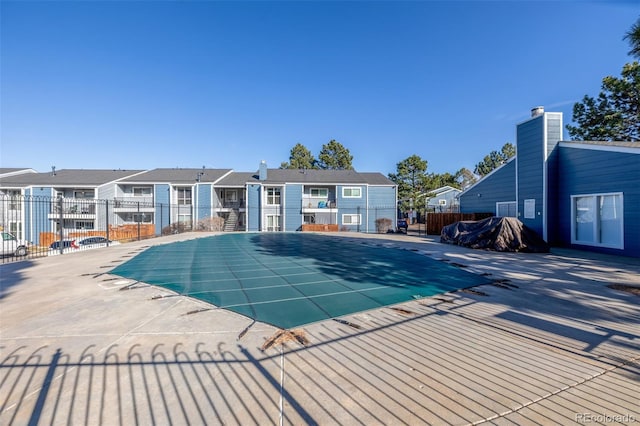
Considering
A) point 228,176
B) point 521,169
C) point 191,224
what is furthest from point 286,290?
point 228,176

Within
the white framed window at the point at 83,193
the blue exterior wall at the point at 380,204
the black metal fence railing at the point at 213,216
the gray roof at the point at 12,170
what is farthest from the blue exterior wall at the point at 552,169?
the gray roof at the point at 12,170

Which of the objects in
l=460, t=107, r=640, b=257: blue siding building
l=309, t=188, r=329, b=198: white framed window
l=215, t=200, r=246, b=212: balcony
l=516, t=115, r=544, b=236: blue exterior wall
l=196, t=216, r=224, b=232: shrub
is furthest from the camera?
l=309, t=188, r=329, b=198: white framed window

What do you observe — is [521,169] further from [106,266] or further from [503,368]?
[106,266]

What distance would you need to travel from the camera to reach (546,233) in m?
11.8

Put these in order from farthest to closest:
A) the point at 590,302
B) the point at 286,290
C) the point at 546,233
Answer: the point at 546,233 → the point at 286,290 → the point at 590,302

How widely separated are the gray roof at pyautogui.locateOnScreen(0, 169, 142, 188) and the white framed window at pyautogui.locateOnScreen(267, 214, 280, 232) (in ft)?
49.2

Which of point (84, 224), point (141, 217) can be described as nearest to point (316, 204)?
point (141, 217)

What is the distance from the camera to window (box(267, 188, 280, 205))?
25.0 m

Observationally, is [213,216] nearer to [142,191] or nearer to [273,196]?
[273,196]

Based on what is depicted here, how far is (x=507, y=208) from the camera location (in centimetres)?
1452

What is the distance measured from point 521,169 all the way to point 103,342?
52.7 feet

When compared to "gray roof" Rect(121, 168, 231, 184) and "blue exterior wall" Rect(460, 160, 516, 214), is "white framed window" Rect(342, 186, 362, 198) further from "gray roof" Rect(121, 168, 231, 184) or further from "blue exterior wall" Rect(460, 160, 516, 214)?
"gray roof" Rect(121, 168, 231, 184)

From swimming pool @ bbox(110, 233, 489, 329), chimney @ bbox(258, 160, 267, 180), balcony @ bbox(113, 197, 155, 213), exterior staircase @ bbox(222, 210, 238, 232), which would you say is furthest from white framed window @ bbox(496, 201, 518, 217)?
balcony @ bbox(113, 197, 155, 213)

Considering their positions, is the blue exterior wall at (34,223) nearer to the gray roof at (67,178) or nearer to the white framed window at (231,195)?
the gray roof at (67,178)
